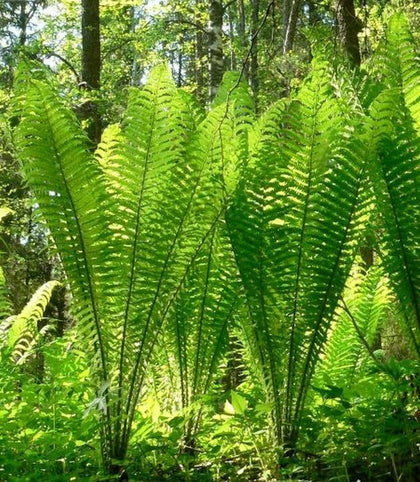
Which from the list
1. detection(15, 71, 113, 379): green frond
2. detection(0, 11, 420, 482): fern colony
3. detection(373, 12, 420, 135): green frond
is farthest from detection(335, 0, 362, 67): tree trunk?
detection(15, 71, 113, 379): green frond

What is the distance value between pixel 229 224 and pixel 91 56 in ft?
17.7

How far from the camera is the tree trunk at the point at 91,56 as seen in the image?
6.46 metres

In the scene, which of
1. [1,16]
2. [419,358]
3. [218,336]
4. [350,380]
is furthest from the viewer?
[1,16]

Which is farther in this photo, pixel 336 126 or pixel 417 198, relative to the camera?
pixel 336 126

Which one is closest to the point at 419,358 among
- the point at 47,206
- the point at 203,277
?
the point at 203,277

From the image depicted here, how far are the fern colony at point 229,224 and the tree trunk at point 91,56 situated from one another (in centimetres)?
472

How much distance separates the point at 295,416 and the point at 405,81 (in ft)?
3.98

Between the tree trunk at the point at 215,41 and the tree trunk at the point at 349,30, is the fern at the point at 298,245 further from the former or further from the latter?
the tree trunk at the point at 215,41

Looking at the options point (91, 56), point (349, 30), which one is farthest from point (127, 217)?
point (91, 56)

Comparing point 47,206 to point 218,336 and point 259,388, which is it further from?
point 259,388

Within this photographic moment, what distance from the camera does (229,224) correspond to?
1796 mm

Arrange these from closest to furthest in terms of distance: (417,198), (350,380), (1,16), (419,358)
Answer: (417,198) → (419,358) → (350,380) → (1,16)

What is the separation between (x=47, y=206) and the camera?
1.76 meters

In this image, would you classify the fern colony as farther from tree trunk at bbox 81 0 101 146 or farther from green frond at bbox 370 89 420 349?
tree trunk at bbox 81 0 101 146
